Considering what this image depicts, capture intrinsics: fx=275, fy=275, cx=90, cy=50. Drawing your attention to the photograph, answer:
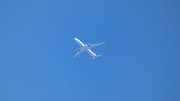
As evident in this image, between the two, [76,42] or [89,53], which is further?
[89,53]

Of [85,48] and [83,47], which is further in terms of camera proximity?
[85,48]

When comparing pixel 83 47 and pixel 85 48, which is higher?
pixel 85 48

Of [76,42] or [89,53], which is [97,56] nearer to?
[89,53]

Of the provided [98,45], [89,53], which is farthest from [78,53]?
[98,45]

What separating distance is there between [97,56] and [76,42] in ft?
29.6

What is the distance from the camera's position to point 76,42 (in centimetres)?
7275

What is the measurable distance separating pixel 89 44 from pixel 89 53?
18.6 ft

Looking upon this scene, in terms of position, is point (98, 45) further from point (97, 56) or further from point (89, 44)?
point (97, 56)

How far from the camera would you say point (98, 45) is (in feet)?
236

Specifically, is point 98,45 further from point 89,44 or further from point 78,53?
point 78,53

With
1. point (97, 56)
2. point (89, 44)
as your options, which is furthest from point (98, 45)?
point (97, 56)

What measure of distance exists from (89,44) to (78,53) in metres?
6.88

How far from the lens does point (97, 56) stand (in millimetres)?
78562

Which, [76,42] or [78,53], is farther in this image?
[78,53]
